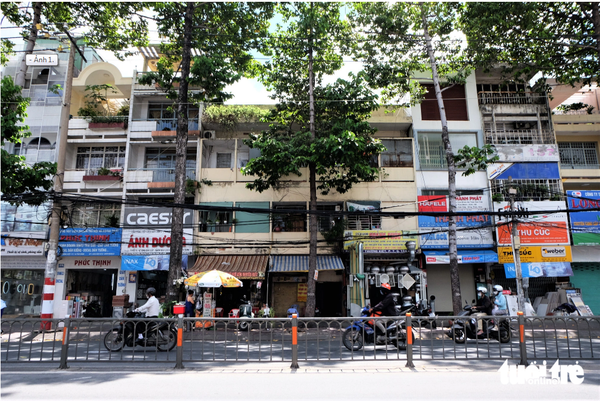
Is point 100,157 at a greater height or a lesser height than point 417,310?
greater

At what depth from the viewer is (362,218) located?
68.5 ft

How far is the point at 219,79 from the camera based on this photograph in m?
15.6

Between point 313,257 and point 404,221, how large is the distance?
591 cm

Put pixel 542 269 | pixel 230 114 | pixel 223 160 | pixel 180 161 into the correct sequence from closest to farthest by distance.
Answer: pixel 180 161 → pixel 542 269 → pixel 230 114 → pixel 223 160

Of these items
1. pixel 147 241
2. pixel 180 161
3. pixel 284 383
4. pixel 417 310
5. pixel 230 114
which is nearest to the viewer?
pixel 284 383

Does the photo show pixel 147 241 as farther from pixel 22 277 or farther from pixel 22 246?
pixel 22 277

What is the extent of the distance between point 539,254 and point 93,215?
898 inches

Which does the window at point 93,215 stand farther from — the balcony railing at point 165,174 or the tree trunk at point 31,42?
the tree trunk at point 31,42

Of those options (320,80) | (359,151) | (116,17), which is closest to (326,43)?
(320,80)

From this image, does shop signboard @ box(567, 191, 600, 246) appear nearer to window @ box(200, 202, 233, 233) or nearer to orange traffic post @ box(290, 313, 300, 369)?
window @ box(200, 202, 233, 233)

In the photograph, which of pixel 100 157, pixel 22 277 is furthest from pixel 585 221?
pixel 22 277

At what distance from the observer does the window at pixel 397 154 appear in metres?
22.0

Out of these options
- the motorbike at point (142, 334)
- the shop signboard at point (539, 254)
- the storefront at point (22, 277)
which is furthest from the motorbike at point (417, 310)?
the storefront at point (22, 277)

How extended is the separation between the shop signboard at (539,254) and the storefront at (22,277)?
2297 cm
